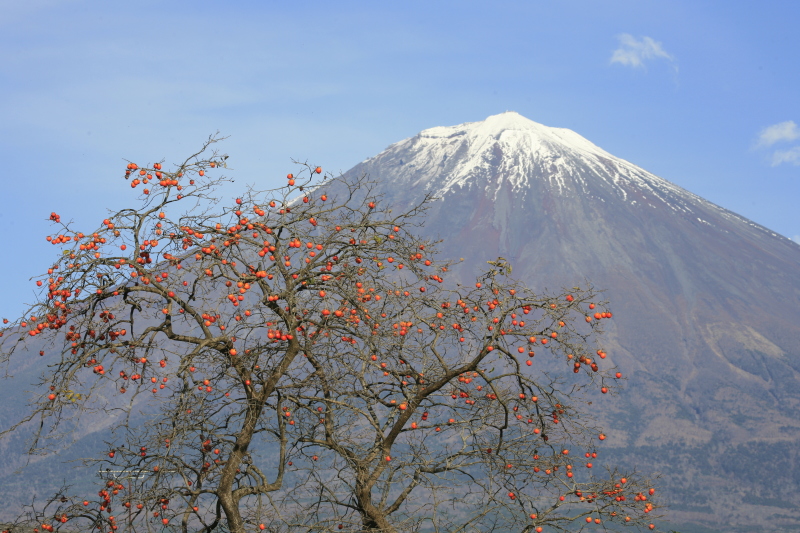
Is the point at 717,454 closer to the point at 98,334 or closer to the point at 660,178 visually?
the point at 660,178

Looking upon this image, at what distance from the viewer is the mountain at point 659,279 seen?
424ft

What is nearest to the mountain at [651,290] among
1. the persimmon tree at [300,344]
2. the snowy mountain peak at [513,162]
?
the snowy mountain peak at [513,162]

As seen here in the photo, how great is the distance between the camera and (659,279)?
506 ft

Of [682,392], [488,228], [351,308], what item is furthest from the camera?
[488,228]

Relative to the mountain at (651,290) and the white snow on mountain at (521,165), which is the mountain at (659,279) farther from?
the white snow on mountain at (521,165)

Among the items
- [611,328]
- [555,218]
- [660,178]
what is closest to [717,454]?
[611,328]

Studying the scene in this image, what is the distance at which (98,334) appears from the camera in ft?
27.7

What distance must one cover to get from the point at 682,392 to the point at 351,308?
144496 mm

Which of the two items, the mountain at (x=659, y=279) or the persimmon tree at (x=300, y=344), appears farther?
the mountain at (x=659, y=279)

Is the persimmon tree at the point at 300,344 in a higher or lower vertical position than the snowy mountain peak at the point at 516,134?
lower

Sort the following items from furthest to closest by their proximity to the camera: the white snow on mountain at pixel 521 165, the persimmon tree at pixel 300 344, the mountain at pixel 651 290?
the white snow on mountain at pixel 521 165 → the mountain at pixel 651 290 → the persimmon tree at pixel 300 344

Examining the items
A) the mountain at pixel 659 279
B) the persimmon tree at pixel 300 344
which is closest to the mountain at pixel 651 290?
the mountain at pixel 659 279

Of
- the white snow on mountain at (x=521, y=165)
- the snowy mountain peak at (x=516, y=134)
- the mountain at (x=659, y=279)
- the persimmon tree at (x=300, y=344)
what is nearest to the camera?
the persimmon tree at (x=300, y=344)

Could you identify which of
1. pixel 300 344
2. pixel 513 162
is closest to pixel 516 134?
pixel 513 162
